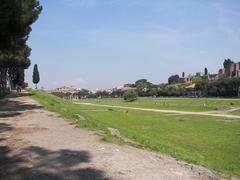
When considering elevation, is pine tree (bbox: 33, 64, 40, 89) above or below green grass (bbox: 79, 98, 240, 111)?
above

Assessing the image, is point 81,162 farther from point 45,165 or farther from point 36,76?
point 36,76

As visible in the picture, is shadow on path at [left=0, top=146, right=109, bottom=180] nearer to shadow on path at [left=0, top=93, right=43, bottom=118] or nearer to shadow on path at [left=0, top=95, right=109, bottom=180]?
shadow on path at [left=0, top=95, right=109, bottom=180]

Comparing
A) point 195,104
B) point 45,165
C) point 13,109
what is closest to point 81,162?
point 45,165

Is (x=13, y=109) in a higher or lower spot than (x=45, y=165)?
higher

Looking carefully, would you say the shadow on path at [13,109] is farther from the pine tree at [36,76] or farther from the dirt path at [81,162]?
the pine tree at [36,76]

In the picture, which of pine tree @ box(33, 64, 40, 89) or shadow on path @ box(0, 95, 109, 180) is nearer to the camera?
shadow on path @ box(0, 95, 109, 180)

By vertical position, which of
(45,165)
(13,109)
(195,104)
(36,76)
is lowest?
(195,104)

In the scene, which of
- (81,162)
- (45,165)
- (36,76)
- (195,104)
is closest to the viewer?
(45,165)

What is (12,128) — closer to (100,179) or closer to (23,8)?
(100,179)

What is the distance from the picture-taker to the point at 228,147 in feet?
78.1

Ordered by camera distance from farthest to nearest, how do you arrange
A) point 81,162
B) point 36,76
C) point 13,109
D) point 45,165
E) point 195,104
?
point 36,76, point 195,104, point 13,109, point 81,162, point 45,165

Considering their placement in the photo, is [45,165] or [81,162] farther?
[81,162]

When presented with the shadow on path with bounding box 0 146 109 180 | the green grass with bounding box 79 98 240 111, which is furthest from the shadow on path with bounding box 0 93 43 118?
the green grass with bounding box 79 98 240 111

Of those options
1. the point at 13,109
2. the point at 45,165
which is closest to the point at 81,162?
the point at 45,165
